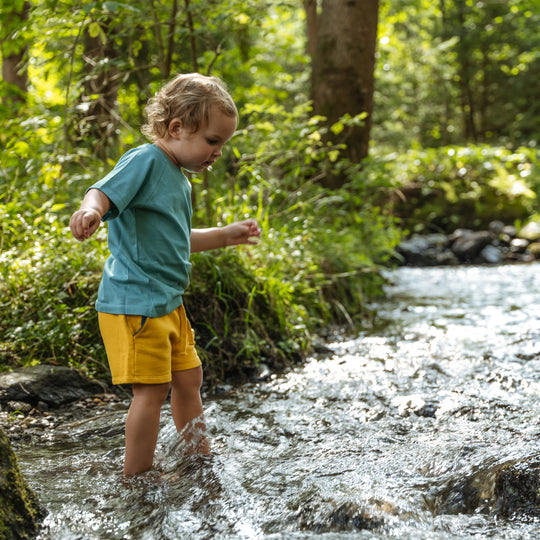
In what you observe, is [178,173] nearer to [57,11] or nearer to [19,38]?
[57,11]

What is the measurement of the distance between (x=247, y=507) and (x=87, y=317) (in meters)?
1.88

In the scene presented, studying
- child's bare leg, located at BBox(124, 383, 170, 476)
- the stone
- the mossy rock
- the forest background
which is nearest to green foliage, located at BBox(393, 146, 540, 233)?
the forest background

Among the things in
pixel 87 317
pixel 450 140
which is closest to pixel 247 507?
pixel 87 317

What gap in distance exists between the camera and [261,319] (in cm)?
393

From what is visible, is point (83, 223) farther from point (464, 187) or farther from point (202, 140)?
point (464, 187)

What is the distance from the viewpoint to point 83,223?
173cm

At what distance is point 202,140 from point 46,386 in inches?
65.9

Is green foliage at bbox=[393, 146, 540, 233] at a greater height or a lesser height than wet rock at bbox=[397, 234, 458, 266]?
greater

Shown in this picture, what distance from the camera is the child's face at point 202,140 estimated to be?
213 centimetres

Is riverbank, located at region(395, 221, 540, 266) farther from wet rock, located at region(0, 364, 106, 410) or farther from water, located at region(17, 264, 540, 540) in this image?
wet rock, located at region(0, 364, 106, 410)

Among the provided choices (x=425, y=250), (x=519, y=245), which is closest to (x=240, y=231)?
(x=425, y=250)

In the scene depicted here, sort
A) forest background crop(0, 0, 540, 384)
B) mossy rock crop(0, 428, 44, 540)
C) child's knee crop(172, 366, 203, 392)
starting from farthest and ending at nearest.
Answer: forest background crop(0, 0, 540, 384)
child's knee crop(172, 366, 203, 392)
mossy rock crop(0, 428, 44, 540)

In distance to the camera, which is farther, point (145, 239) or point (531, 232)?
point (531, 232)

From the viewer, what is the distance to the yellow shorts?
6.63ft
